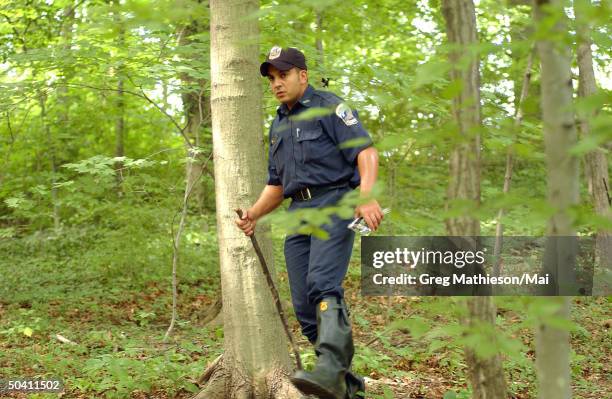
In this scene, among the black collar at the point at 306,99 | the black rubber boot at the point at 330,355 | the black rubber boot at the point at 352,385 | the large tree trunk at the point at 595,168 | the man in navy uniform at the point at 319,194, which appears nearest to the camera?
the black rubber boot at the point at 330,355

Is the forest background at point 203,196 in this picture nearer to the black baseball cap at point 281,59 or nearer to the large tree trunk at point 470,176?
the large tree trunk at point 470,176

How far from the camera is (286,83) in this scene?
3.83 m

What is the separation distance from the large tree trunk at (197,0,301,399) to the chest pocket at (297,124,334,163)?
0.54 meters

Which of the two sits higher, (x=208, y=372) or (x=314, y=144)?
(x=314, y=144)

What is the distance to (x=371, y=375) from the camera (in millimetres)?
5223

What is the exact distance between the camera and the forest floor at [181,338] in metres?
4.71

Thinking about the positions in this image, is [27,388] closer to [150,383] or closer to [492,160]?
[150,383]

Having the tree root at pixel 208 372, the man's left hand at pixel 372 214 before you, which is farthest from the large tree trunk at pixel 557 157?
the tree root at pixel 208 372

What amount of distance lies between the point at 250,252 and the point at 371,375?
178 centimetres

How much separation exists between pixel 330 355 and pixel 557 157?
196 cm

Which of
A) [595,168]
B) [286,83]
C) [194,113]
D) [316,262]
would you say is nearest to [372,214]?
[316,262]

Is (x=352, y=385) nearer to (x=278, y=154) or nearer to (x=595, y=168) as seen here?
(x=278, y=154)

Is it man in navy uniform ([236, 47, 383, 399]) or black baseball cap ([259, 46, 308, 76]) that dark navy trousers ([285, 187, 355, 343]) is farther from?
black baseball cap ([259, 46, 308, 76])

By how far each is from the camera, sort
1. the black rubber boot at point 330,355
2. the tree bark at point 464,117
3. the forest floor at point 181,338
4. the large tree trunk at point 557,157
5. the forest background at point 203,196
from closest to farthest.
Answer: the large tree trunk at point 557,157 → the forest background at point 203,196 → the tree bark at point 464,117 → the black rubber boot at point 330,355 → the forest floor at point 181,338
